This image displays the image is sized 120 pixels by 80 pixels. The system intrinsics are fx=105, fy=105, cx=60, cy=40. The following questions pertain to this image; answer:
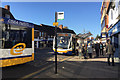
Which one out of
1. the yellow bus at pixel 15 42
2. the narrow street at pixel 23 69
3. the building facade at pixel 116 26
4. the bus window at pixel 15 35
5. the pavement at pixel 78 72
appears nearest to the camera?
the pavement at pixel 78 72

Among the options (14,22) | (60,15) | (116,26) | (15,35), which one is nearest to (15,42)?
(15,35)

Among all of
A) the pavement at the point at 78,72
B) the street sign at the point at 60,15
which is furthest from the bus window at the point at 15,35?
the street sign at the point at 60,15

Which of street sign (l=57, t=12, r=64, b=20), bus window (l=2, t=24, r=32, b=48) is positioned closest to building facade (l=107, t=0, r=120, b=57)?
street sign (l=57, t=12, r=64, b=20)

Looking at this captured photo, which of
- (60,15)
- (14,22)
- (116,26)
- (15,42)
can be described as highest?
(116,26)

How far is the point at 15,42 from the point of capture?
6.23 metres

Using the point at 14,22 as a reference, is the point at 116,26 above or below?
above

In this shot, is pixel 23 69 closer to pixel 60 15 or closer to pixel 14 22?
pixel 14 22

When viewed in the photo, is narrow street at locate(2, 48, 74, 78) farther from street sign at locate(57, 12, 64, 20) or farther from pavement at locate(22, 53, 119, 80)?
street sign at locate(57, 12, 64, 20)

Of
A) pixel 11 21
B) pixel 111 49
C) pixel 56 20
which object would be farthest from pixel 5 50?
pixel 111 49

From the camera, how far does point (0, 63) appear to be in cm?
544

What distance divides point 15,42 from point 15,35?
0.42 meters

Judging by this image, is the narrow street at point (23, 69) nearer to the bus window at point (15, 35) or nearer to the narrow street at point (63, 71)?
the narrow street at point (63, 71)

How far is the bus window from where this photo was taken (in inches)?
227

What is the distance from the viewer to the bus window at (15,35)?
5.78 m
